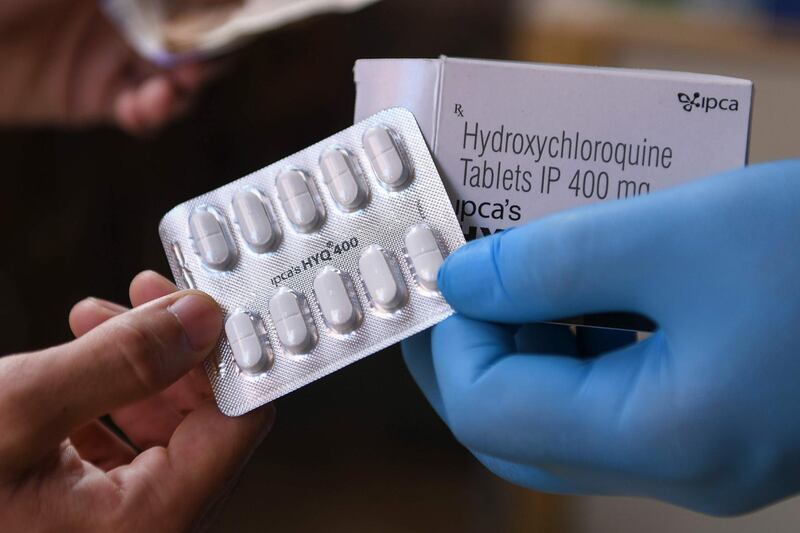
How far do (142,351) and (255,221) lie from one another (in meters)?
0.09

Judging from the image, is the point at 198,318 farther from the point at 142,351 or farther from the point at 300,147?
the point at 300,147

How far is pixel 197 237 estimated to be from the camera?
384mm

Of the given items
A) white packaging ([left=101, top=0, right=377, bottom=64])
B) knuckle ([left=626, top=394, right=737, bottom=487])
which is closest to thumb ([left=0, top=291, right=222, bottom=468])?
knuckle ([left=626, top=394, right=737, bottom=487])

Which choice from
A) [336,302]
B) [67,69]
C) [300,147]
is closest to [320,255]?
[336,302]

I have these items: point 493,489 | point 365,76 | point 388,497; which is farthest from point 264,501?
point 365,76

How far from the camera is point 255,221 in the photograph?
38cm

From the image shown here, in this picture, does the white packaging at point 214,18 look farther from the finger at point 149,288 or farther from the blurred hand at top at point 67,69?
the finger at point 149,288

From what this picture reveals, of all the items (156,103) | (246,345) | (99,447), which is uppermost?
(156,103)

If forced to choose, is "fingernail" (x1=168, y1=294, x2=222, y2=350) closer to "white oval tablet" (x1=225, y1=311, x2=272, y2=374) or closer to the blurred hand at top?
"white oval tablet" (x1=225, y1=311, x2=272, y2=374)

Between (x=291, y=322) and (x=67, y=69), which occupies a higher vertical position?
(x=67, y=69)

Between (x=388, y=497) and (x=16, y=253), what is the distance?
1.45 feet

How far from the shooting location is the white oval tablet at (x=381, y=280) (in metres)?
0.36

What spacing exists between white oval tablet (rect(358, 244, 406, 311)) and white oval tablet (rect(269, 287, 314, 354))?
0.12 ft

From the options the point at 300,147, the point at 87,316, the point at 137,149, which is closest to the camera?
the point at 87,316
